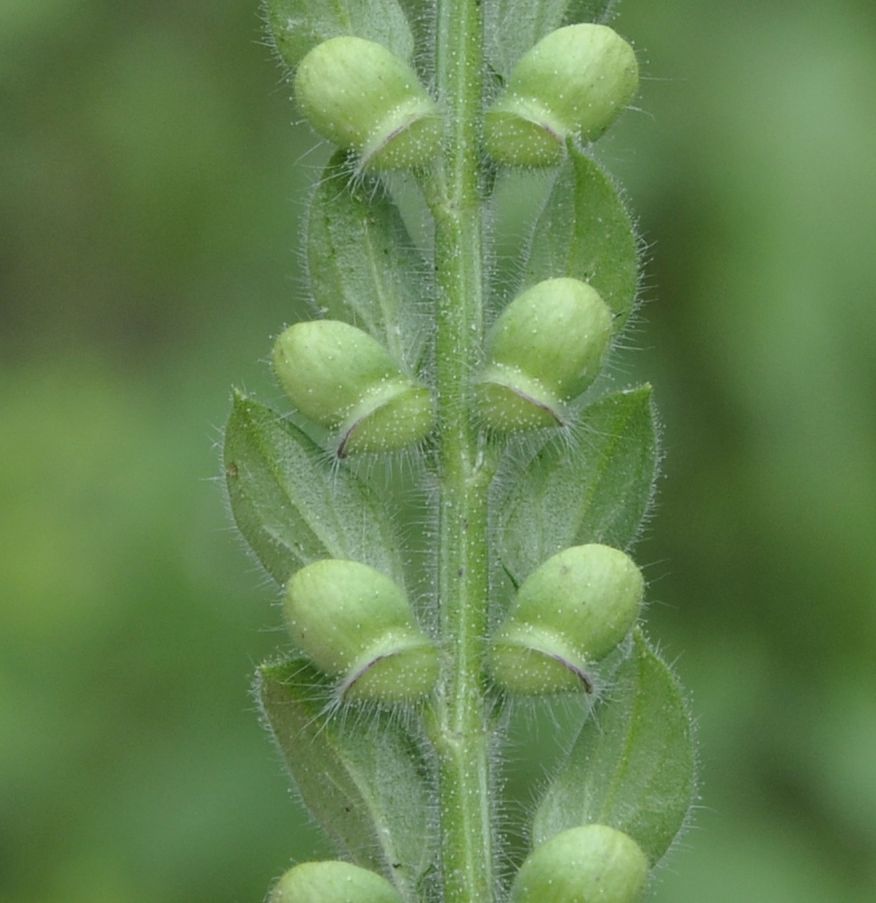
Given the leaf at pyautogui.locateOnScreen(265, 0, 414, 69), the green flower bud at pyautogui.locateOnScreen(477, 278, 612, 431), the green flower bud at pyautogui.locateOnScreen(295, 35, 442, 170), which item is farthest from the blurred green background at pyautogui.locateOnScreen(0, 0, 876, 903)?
the green flower bud at pyautogui.locateOnScreen(477, 278, 612, 431)

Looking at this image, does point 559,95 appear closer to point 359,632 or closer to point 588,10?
point 588,10

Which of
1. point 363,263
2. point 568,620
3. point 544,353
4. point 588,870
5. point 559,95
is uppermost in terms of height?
point 559,95

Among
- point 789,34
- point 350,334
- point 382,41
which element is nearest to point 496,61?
point 382,41

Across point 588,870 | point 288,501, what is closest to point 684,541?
point 288,501

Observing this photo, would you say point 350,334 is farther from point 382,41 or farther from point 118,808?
point 118,808

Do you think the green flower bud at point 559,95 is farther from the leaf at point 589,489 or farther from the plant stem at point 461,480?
the leaf at point 589,489

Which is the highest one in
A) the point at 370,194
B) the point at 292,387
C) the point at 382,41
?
the point at 382,41
